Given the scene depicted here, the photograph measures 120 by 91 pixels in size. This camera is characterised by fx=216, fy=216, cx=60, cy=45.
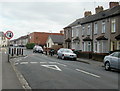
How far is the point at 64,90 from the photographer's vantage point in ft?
27.9

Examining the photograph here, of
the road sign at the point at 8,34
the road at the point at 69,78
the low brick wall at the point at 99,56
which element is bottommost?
the road at the point at 69,78

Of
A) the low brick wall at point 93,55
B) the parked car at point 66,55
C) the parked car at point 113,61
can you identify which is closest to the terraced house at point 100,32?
the low brick wall at point 93,55

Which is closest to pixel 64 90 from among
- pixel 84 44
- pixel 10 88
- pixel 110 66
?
pixel 10 88

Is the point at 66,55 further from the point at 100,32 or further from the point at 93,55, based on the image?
the point at 100,32

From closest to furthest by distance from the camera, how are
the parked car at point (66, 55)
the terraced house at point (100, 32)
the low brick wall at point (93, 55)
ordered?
the low brick wall at point (93, 55), the parked car at point (66, 55), the terraced house at point (100, 32)

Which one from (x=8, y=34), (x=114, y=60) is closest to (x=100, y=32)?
(x=8, y=34)

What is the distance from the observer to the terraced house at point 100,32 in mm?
29531

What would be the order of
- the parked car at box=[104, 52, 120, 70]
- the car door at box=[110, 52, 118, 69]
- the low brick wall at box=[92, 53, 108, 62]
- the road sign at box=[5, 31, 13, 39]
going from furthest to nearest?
the low brick wall at box=[92, 53, 108, 62]
the road sign at box=[5, 31, 13, 39]
the car door at box=[110, 52, 118, 69]
the parked car at box=[104, 52, 120, 70]

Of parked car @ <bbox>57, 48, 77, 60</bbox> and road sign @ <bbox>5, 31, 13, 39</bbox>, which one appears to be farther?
parked car @ <bbox>57, 48, 77, 60</bbox>

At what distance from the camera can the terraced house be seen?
29531 mm

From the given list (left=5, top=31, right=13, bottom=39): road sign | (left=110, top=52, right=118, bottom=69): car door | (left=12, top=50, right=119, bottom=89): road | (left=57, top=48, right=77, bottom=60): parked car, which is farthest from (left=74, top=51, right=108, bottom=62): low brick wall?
(left=5, top=31, right=13, bottom=39): road sign

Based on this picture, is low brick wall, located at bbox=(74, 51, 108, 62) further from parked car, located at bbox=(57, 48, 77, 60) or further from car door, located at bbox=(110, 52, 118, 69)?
car door, located at bbox=(110, 52, 118, 69)

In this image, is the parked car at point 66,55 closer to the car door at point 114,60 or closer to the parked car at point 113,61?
the parked car at point 113,61

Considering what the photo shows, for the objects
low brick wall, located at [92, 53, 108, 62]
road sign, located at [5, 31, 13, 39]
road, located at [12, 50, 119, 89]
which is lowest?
road, located at [12, 50, 119, 89]
